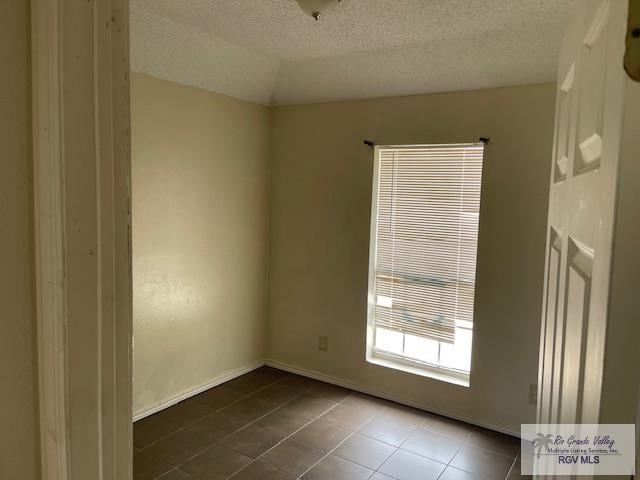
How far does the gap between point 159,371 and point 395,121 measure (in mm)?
2345

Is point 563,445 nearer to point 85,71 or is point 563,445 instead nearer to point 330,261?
point 85,71

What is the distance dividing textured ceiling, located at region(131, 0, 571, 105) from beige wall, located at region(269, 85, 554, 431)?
6.1 inches

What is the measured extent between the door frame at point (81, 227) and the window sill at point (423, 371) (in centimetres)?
270

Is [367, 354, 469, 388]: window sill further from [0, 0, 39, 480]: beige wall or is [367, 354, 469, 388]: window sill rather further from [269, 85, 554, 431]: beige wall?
[0, 0, 39, 480]: beige wall

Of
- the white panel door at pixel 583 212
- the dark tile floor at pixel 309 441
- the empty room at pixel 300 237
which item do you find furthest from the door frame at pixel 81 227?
the dark tile floor at pixel 309 441

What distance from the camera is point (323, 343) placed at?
3742 millimetres

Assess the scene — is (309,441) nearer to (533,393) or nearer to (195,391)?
(195,391)

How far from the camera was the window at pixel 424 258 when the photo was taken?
3.12 meters

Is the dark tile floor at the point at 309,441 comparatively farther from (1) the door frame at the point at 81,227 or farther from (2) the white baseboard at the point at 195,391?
(1) the door frame at the point at 81,227

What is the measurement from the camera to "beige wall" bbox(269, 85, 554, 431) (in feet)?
9.40

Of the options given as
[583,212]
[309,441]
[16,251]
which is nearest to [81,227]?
[16,251]

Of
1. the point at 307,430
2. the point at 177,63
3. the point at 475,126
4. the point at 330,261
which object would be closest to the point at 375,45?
the point at 475,126

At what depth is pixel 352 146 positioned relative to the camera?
3471mm

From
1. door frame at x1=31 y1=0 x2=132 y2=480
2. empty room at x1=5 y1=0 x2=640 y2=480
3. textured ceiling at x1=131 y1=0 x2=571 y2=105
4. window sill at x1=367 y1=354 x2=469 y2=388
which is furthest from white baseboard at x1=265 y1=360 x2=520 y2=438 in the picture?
door frame at x1=31 y1=0 x2=132 y2=480
